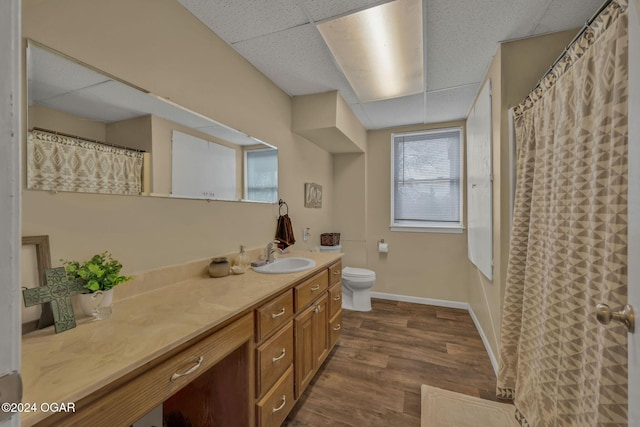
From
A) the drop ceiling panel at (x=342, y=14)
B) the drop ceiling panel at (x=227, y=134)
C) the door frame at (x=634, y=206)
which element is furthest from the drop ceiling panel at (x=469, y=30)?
the drop ceiling panel at (x=227, y=134)

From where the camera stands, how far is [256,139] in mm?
1996

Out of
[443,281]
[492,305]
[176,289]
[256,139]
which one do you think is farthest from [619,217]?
[443,281]

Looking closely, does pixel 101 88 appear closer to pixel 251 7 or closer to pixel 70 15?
pixel 70 15

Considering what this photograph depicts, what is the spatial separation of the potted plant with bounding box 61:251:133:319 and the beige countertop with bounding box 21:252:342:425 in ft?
0.14

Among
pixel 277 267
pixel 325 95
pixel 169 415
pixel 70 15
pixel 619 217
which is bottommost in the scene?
pixel 169 415

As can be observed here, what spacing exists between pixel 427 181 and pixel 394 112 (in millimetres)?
1019

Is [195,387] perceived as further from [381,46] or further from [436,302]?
[436,302]

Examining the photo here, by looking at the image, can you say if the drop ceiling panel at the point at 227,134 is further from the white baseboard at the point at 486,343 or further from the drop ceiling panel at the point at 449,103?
the white baseboard at the point at 486,343

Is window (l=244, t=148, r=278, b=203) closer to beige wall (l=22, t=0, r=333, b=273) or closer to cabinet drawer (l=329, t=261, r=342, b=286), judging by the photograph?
beige wall (l=22, t=0, r=333, b=273)

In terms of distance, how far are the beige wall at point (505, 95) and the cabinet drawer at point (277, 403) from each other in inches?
60.2

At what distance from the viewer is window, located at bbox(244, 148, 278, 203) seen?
1.97 metres

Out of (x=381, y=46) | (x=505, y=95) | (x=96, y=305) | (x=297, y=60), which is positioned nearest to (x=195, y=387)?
(x=96, y=305)

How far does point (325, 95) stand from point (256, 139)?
34.1 inches

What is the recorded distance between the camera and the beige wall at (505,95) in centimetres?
169
